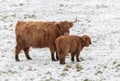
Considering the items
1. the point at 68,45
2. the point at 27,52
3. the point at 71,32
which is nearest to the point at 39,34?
the point at 27,52

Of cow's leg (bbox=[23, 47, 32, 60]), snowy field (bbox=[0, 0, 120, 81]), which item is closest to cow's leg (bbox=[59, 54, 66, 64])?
snowy field (bbox=[0, 0, 120, 81])

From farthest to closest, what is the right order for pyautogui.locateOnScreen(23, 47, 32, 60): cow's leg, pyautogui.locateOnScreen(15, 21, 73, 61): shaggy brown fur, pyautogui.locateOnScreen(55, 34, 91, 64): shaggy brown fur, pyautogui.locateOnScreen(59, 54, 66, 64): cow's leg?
1. pyautogui.locateOnScreen(23, 47, 32, 60): cow's leg
2. pyautogui.locateOnScreen(15, 21, 73, 61): shaggy brown fur
3. pyautogui.locateOnScreen(59, 54, 66, 64): cow's leg
4. pyautogui.locateOnScreen(55, 34, 91, 64): shaggy brown fur

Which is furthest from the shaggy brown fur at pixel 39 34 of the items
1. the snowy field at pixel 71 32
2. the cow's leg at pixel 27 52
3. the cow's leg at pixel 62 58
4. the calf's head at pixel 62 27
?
the cow's leg at pixel 62 58

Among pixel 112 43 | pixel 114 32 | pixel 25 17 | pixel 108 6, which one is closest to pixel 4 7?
pixel 25 17

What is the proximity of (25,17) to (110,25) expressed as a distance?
3.87 m

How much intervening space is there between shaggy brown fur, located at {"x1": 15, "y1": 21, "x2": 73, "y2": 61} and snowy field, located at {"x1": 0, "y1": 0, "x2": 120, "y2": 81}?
448 millimetres

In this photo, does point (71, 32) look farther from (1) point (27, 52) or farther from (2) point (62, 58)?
(2) point (62, 58)

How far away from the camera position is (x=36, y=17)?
17.2m

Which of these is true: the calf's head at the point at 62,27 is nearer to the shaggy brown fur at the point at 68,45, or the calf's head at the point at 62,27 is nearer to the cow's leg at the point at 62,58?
the shaggy brown fur at the point at 68,45

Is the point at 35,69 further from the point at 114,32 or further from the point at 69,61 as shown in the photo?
the point at 114,32

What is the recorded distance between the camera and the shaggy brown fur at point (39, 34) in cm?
1062

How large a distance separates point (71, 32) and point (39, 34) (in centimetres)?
426

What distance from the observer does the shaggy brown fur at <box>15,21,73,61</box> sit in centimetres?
1062

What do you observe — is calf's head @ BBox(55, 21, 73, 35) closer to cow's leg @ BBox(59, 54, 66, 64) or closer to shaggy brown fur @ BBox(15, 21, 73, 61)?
shaggy brown fur @ BBox(15, 21, 73, 61)
